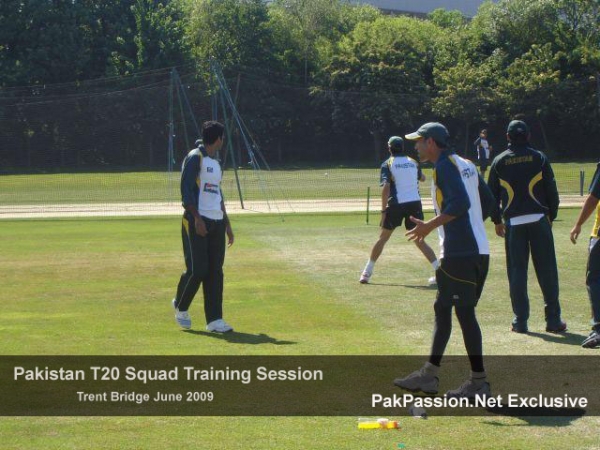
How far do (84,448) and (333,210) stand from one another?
23437mm

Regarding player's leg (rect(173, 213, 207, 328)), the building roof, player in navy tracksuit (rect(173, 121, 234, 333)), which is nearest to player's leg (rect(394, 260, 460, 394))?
player in navy tracksuit (rect(173, 121, 234, 333))

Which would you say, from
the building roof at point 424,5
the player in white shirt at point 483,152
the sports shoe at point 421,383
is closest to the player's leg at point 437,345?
the sports shoe at point 421,383

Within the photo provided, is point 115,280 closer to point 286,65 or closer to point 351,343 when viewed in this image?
point 351,343

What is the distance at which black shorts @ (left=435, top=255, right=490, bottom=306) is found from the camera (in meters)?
6.97

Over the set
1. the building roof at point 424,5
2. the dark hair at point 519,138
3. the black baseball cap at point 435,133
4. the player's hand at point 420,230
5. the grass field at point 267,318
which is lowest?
the grass field at point 267,318

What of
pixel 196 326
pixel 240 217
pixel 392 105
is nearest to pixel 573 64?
pixel 392 105

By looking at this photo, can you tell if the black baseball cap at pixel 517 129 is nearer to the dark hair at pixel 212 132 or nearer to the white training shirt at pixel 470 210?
the white training shirt at pixel 470 210

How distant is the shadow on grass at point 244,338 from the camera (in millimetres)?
9070

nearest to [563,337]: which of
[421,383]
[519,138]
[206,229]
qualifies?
[519,138]

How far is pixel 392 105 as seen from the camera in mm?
36062

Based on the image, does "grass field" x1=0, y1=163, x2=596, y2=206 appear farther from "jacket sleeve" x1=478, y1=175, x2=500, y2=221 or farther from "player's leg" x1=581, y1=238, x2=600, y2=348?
"jacket sleeve" x1=478, y1=175, x2=500, y2=221

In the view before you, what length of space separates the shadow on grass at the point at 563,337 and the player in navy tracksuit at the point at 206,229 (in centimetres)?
289

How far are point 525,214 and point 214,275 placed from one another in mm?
3033

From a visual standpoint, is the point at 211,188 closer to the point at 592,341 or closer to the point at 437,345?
the point at 437,345
